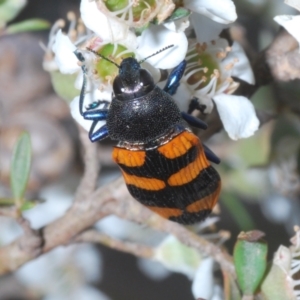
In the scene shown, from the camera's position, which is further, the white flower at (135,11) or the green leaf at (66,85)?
the green leaf at (66,85)

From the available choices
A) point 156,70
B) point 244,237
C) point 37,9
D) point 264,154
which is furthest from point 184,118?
point 37,9

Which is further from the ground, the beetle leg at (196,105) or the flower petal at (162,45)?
the flower petal at (162,45)

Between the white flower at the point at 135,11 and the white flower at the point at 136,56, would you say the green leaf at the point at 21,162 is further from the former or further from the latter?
the white flower at the point at 135,11

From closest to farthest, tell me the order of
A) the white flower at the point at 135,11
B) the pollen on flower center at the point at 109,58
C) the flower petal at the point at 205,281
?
the white flower at the point at 135,11 → the pollen on flower center at the point at 109,58 → the flower petal at the point at 205,281

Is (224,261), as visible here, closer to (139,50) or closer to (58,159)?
(139,50)

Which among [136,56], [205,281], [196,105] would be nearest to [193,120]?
[196,105]

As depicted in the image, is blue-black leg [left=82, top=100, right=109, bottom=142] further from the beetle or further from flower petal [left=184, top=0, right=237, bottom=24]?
flower petal [left=184, top=0, right=237, bottom=24]

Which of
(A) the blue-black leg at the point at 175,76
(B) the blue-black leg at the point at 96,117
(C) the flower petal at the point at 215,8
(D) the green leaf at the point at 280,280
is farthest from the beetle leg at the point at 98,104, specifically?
(D) the green leaf at the point at 280,280

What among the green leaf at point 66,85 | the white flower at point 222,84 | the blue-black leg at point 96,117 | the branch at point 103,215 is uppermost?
the white flower at point 222,84

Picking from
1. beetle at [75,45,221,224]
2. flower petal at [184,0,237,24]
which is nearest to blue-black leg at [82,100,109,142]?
beetle at [75,45,221,224]
